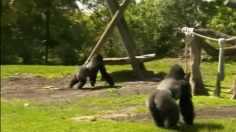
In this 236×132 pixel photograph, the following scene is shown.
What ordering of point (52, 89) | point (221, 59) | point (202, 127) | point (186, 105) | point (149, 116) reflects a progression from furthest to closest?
point (52, 89) < point (221, 59) < point (149, 116) < point (186, 105) < point (202, 127)

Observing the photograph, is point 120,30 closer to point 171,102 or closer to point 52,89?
point 52,89

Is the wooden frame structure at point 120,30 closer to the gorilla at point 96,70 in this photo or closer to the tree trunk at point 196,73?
the gorilla at point 96,70

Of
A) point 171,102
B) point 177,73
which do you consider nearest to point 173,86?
point 177,73

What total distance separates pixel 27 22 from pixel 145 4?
19.1ft

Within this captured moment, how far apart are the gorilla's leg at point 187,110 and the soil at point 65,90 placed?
0.84 meters

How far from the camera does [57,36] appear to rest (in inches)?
951

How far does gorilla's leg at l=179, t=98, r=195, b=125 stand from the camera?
24.2 feet

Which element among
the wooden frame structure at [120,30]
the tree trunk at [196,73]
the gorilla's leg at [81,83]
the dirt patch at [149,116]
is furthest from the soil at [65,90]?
the tree trunk at [196,73]

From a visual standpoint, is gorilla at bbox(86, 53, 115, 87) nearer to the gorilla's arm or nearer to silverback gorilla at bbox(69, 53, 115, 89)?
silverback gorilla at bbox(69, 53, 115, 89)

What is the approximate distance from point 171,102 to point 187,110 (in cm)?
42

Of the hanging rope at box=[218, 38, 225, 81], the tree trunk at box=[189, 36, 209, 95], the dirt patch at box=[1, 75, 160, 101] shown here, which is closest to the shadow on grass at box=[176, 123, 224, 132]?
the hanging rope at box=[218, 38, 225, 81]

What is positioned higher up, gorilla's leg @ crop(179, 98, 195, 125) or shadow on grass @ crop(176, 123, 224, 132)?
gorilla's leg @ crop(179, 98, 195, 125)

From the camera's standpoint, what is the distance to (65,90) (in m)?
12.6

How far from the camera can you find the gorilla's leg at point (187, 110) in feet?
24.2
